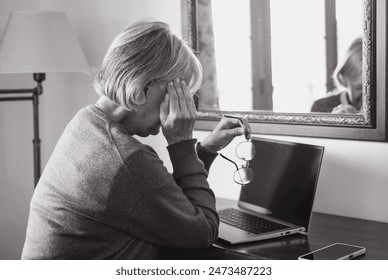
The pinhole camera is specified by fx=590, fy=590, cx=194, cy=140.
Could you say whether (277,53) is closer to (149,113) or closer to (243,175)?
(243,175)

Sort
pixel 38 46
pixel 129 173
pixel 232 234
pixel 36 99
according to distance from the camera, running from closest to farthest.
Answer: pixel 129 173 → pixel 232 234 → pixel 38 46 → pixel 36 99

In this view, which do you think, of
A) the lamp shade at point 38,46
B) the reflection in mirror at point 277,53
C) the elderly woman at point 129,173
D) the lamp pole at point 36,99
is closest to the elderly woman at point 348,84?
the reflection in mirror at point 277,53

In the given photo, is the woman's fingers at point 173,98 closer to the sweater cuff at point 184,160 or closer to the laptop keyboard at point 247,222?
the sweater cuff at point 184,160

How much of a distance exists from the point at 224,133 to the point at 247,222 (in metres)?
0.27

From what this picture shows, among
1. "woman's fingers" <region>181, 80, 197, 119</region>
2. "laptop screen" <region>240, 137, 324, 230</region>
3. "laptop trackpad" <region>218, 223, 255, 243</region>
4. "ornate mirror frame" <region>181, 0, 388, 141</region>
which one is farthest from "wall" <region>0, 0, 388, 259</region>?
"woman's fingers" <region>181, 80, 197, 119</region>

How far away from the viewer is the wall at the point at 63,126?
182 centimetres

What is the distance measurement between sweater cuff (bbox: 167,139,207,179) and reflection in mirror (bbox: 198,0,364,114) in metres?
0.58

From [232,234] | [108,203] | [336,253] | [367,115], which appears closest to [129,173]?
[108,203]

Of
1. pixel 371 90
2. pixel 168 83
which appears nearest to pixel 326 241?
pixel 371 90

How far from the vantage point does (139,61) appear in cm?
140

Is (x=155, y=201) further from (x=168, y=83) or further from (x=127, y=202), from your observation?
Result: (x=168, y=83)

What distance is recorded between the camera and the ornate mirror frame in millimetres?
1705

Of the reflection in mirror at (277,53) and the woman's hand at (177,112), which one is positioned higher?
the reflection in mirror at (277,53)

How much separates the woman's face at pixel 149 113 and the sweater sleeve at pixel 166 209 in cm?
13
